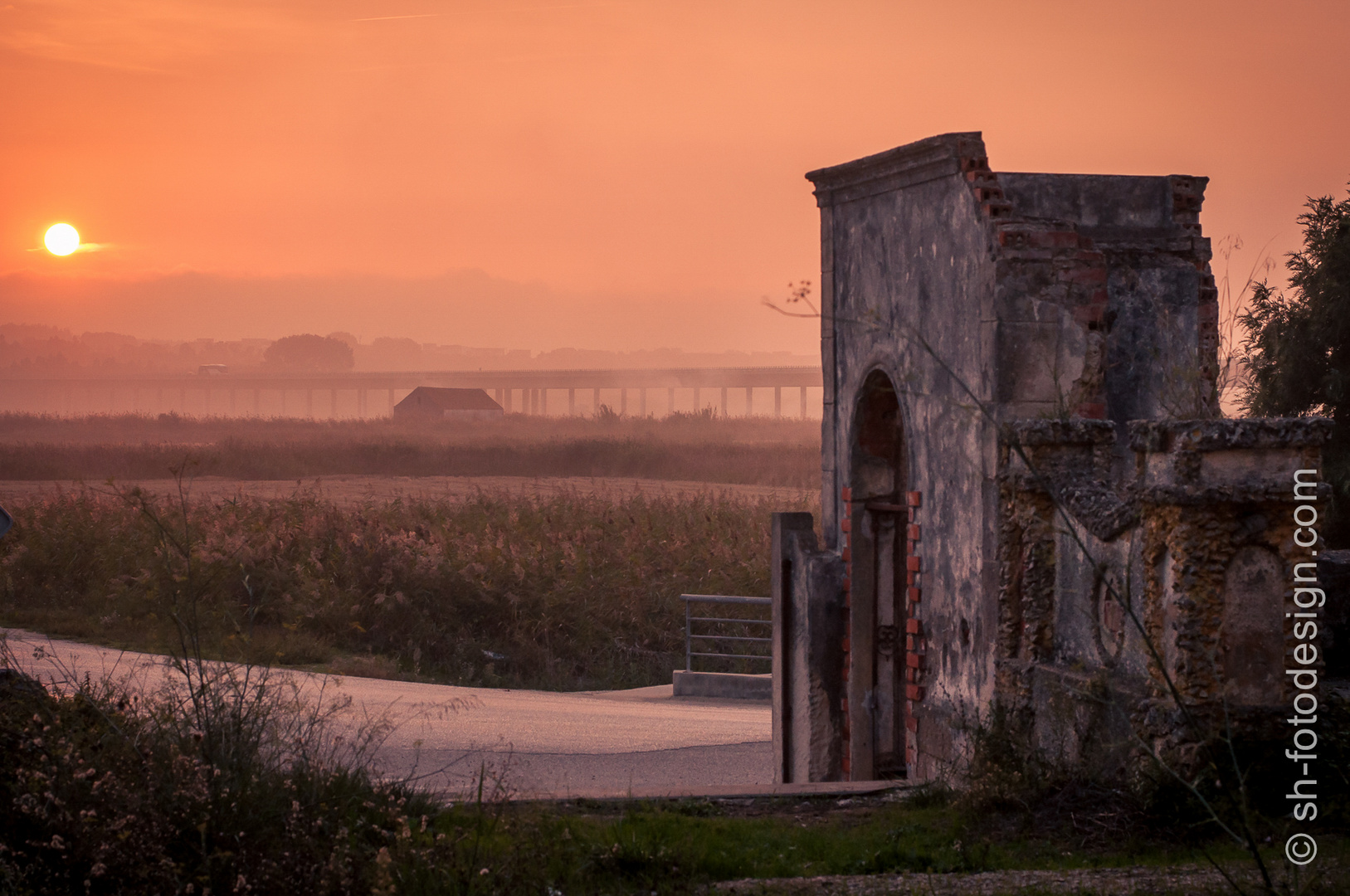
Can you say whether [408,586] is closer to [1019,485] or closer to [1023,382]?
[1023,382]

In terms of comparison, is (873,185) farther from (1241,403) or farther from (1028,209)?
(1241,403)

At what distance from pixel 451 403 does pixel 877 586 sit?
85.7 m

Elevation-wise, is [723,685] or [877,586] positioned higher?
[877,586]

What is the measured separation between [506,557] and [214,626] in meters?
5.75

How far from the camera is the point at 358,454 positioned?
1764 inches

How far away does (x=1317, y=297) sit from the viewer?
60.2 ft

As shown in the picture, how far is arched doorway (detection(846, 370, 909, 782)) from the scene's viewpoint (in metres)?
9.98

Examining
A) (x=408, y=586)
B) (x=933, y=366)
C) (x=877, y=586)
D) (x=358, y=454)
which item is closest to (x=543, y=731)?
(x=877, y=586)

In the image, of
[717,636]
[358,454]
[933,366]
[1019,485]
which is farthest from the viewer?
[358,454]

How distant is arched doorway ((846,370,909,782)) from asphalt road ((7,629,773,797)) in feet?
3.20
